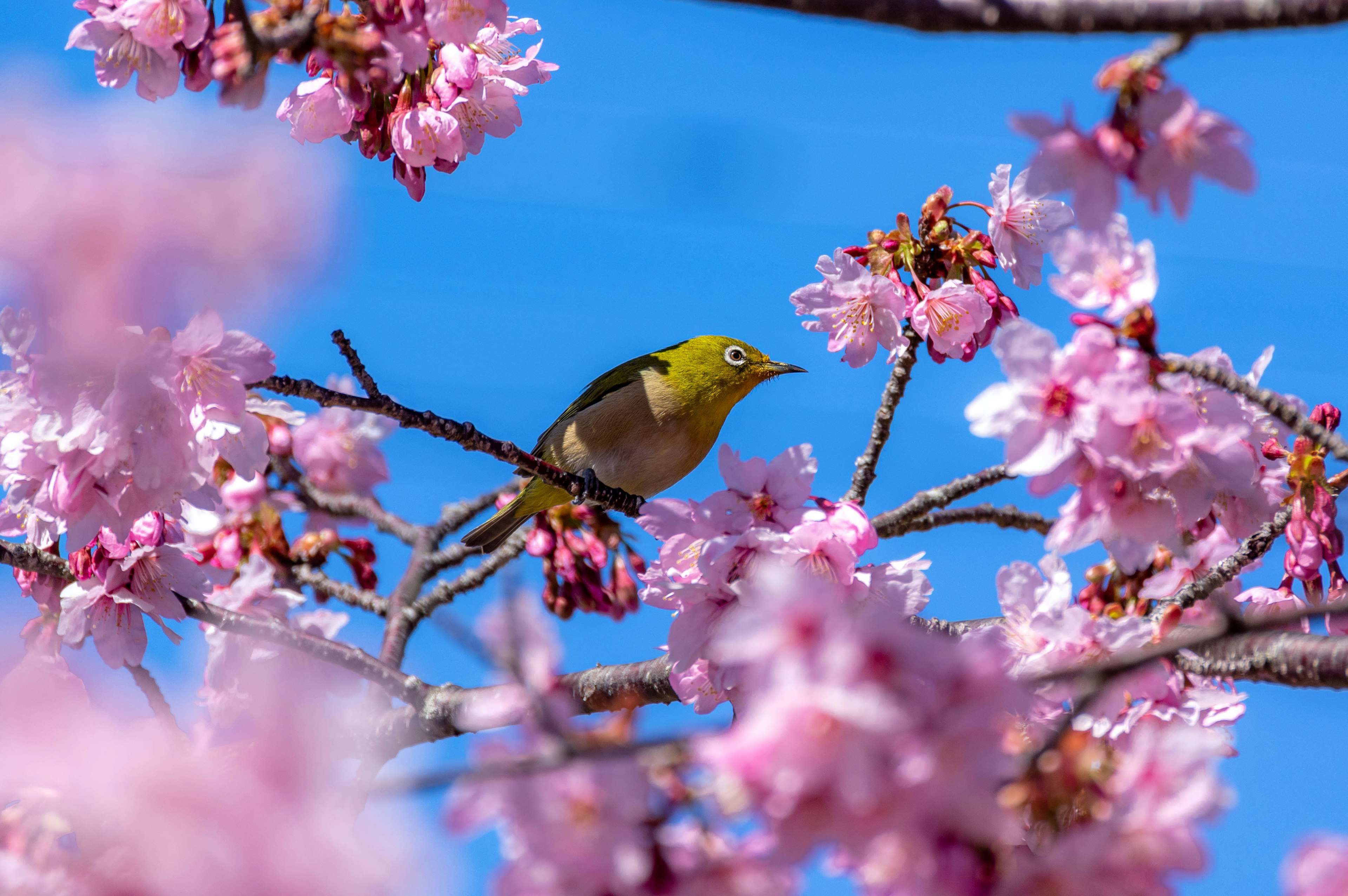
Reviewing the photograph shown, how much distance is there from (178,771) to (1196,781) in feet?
4.69

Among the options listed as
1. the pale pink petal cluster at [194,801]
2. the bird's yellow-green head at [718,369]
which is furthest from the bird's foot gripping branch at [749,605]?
the bird's yellow-green head at [718,369]

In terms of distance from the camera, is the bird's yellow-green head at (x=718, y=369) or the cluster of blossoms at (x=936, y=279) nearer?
the cluster of blossoms at (x=936, y=279)

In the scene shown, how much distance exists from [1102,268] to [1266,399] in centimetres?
44

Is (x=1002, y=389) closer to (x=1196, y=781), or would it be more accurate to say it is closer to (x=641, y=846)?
(x=1196, y=781)

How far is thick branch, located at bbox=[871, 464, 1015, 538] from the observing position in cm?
415

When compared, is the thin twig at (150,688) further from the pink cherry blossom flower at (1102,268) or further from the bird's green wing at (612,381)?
the bird's green wing at (612,381)

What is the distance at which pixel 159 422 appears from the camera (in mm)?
2666

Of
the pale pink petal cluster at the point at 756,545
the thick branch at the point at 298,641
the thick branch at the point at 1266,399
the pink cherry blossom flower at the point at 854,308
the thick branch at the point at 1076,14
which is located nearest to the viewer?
the thick branch at the point at 1076,14

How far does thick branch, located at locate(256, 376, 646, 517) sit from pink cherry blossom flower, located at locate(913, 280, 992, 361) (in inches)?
51.9

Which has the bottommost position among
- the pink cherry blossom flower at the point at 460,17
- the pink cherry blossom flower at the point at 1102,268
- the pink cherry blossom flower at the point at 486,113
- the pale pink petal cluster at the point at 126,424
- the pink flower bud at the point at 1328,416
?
the pale pink petal cluster at the point at 126,424

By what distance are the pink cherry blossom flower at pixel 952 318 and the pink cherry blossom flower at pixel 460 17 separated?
162 centimetres

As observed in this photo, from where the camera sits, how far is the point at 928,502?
14.2ft

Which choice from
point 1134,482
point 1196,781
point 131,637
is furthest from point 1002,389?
point 131,637

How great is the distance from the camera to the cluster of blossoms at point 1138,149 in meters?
1.94
